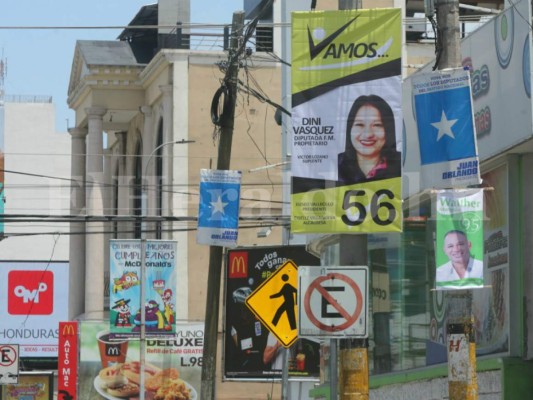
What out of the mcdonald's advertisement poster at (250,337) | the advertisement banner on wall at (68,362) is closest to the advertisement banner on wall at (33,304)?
the advertisement banner on wall at (68,362)

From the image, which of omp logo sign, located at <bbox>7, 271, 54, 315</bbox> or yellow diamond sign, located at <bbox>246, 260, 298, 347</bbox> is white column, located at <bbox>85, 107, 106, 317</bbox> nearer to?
omp logo sign, located at <bbox>7, 271, 54, 315</bbox>

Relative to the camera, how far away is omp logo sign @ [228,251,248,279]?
3612cm

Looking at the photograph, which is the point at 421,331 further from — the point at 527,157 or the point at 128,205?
the point at 128,205

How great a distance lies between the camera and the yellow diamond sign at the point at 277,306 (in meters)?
18.5

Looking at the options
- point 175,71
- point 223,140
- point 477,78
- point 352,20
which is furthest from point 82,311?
point 352,20

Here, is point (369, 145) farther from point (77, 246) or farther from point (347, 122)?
point (77, 246)

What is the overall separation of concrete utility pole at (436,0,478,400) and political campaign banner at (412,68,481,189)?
194mm

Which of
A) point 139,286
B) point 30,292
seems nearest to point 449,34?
point 139,286

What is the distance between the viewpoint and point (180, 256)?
52.4 metres

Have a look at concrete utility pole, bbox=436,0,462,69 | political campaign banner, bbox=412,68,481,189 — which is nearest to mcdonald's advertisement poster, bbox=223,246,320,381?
political campaign banner, bbox=412,68,481,189

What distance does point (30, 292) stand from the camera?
6869cm

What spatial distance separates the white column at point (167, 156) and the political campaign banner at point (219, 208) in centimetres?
2836

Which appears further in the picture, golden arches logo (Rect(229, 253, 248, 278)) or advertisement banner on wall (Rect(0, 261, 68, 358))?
advertisement banner on wall (Rect(0, 261, 68, 358))

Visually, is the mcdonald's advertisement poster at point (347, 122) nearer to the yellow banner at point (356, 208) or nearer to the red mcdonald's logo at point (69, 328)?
the yellow banner at point (356, 208)
